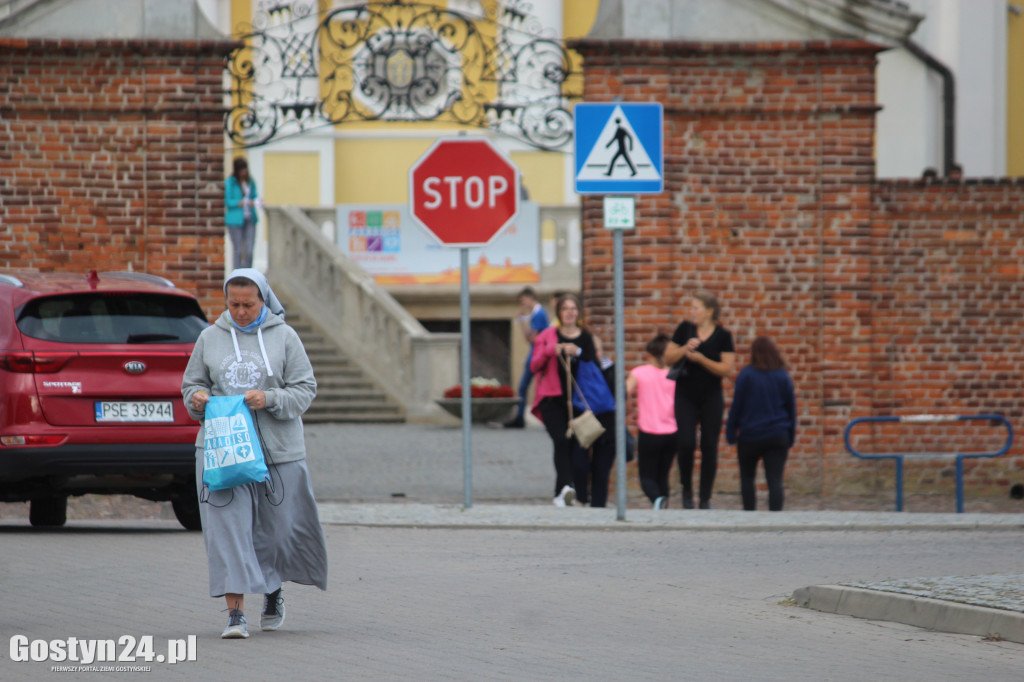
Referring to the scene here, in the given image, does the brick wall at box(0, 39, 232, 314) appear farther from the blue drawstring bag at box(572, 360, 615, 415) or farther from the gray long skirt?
the gray long skirt

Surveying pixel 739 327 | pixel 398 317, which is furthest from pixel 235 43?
pixel 398 317

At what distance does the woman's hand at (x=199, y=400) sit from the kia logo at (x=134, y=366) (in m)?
3.56

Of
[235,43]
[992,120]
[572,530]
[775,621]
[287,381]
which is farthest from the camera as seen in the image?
[992,120]

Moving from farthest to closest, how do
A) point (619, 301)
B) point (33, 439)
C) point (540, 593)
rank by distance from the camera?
point (619, 301) < point (33, 439) < point (540, 593)

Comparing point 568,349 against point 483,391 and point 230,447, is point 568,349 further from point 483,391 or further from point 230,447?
point 483,391

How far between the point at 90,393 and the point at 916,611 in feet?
18.1

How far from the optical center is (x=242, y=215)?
70.6ft

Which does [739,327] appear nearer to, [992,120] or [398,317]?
[398,317]

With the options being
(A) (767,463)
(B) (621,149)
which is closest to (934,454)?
(A) (767,463)

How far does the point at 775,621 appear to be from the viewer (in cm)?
784

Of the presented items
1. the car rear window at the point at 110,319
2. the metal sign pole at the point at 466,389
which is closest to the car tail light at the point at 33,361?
the car rear window at the point at 110,319

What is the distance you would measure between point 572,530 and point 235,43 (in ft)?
18.4

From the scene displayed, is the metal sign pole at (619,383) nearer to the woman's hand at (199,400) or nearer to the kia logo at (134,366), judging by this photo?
the kia logo at (134,366)

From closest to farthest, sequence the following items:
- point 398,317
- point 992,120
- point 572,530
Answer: point 572,530, point 398,317, point 992,120
